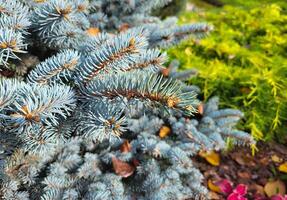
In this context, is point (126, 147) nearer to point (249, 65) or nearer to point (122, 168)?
point (122, 168)

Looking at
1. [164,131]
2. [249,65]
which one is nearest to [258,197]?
[164,131]

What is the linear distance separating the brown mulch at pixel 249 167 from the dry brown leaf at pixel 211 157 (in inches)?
0.9

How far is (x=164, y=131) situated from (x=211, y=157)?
38cm

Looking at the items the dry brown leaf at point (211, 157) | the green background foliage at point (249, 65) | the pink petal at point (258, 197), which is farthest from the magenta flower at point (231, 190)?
the green background foliage at point (249, 65)

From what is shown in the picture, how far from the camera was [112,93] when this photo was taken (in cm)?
111

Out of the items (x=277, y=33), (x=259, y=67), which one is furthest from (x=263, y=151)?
(x=277, y=33)

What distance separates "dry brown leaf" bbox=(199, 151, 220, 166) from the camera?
2.22 m

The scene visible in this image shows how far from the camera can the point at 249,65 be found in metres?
2.84

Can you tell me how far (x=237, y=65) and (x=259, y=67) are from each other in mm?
201

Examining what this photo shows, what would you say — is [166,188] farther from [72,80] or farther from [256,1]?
[256,1]

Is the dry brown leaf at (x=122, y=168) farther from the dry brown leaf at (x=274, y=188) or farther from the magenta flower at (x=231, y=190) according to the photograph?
the dry brown leaf at (x=274, y=188)

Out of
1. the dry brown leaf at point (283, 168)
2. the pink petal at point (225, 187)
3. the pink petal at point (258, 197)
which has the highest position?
the pink petal at point (225, 187)

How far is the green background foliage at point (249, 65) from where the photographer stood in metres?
2.41

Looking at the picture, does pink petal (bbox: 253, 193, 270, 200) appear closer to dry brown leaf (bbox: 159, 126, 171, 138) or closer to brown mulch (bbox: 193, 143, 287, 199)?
brown mulch (bbox: 193, 143, 287, 199)
